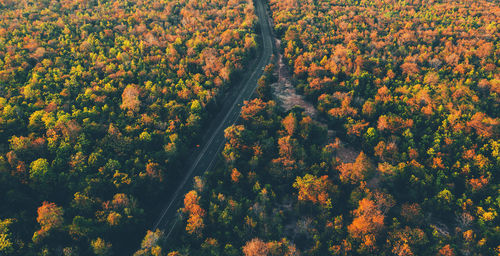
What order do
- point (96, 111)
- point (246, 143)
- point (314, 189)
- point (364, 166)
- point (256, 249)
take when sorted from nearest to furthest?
point (256, 249)
point (314, 189)
point (364, 166)
point (246, 143)
point (96, 111)

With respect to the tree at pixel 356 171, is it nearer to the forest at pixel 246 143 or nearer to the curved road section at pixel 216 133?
the forest at pixel 246 143

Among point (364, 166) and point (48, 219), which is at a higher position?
point (48, 219)

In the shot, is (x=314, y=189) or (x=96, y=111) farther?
(x=96, y=111)

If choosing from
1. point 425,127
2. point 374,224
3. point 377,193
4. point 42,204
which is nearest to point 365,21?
point 425,127

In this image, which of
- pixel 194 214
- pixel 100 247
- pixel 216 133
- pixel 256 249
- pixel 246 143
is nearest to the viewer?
pixel 100 247

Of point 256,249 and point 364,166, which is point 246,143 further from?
point 364,166

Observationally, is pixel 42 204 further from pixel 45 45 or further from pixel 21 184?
pixel 45 45

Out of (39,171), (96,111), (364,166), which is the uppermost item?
(96,111)

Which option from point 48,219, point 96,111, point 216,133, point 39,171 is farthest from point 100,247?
point 216,133
